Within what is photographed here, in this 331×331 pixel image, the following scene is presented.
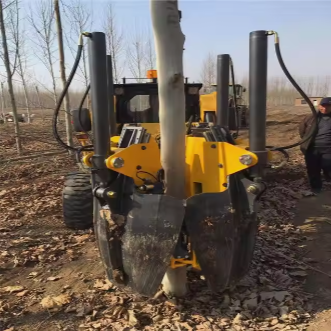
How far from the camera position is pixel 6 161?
10.7m

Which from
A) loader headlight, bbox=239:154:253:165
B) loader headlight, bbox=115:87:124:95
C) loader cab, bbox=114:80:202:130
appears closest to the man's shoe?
loader cab, bbox=114:80:202:130

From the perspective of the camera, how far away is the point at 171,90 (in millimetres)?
2951

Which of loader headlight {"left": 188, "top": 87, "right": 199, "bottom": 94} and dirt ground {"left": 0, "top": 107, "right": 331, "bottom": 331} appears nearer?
dirt ground {"left": 0, "top": 107, "right": 331, "bottom": 331}

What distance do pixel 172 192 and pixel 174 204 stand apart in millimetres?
259

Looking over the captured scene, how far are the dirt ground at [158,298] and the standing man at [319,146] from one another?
3.01 feet

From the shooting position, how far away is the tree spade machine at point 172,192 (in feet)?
9.58

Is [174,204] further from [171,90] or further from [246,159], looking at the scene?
[171,90]

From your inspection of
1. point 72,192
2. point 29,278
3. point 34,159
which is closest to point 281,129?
point 34,159

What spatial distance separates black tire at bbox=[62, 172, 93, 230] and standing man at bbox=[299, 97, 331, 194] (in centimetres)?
371

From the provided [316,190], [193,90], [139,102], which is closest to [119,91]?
[139,102]

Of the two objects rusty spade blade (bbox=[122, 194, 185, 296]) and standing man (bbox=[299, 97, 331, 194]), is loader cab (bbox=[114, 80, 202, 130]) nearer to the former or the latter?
standing man (bbox=[299, 97, 331, 194])

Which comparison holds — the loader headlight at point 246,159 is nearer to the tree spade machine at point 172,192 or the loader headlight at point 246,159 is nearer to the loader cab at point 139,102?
the tree spade machine at point 172,192

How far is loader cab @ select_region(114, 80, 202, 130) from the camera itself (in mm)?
5707

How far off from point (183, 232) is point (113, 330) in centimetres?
93
